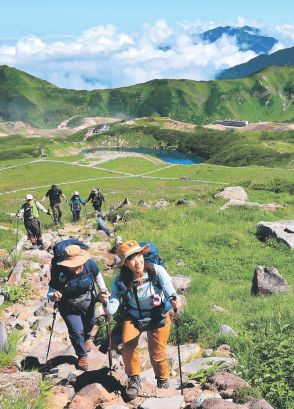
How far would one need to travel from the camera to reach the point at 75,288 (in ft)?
30.6

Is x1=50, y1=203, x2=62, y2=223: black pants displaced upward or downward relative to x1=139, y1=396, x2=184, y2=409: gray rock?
downward

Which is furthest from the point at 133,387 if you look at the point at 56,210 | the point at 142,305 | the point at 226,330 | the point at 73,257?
the point at 56,210

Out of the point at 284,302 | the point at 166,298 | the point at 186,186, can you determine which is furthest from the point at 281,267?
the point at 186,186

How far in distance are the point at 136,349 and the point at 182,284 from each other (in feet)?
21.6

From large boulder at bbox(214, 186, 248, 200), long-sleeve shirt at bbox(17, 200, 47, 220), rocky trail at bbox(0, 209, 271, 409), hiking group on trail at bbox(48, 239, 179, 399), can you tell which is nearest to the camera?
rocky trail at bbox(0, 209, 271, 409)

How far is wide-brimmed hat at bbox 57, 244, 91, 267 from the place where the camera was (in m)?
9.05

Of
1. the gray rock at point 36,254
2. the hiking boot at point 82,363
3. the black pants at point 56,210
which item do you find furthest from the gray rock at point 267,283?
the black pants at point 56,210

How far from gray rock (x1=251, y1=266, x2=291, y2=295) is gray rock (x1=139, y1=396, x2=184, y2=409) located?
26.2 feet

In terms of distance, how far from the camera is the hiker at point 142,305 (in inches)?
325

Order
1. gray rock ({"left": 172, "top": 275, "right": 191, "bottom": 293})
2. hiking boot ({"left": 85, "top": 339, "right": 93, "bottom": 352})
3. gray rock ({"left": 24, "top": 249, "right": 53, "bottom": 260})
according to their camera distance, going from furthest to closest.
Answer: gray rock ({"left": 24, "top": 249, "right": 53, "bottom": 260}) < gray rock ({"left": 172, "top": 275, "right": 191, "bottom": 293}) < hiking boot ({"left": 85, "top": 339, "right": 93, "bottom": 352})

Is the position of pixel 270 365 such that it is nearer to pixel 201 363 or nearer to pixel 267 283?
pixel 201 363

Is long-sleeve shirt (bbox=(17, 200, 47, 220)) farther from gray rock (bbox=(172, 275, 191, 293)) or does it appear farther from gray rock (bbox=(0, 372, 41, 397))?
gray rock (bbox=(0, 372, 41, 397))

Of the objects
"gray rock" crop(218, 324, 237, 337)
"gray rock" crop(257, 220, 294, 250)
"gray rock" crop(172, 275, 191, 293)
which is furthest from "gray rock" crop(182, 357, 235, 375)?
"gray rock" crop(257, 220, 294, 250)

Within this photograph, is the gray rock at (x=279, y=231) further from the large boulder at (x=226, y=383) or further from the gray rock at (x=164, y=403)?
the gray rock at (x=164, y=403)
